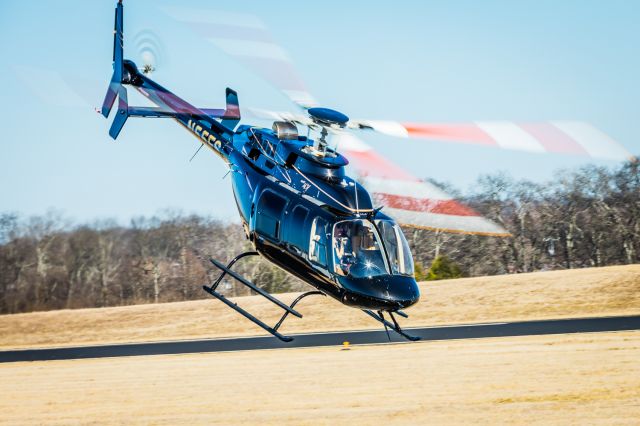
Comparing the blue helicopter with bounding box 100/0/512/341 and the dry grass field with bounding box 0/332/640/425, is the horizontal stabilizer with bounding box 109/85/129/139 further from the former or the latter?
the dry grass field with bounding box 0/332/640/425

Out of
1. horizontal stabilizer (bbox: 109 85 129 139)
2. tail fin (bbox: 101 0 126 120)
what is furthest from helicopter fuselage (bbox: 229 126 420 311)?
tail fin (bbox: 101 0 126 120)

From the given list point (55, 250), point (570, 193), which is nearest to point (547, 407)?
point (570, 193)

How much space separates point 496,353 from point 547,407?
6.72 meters

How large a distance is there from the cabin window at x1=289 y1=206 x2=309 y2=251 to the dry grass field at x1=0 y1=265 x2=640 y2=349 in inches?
672

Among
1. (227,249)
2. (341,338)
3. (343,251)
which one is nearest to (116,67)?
(343,251)

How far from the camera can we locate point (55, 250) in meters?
66.5

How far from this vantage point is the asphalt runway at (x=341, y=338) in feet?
83.8

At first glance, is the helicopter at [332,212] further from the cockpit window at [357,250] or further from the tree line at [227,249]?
the tree line at [227,249]

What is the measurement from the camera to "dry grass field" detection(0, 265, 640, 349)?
3247cm

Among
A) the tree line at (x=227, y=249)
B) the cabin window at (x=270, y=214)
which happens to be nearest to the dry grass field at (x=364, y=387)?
the cabin window at (x=270, y=214)

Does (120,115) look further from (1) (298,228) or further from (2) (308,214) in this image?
(2) (308,214)

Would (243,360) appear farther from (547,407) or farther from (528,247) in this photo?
(528,247)

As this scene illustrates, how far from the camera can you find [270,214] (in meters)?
16.0

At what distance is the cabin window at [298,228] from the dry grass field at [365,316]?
17.1m
